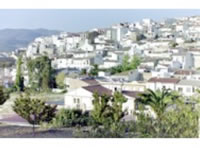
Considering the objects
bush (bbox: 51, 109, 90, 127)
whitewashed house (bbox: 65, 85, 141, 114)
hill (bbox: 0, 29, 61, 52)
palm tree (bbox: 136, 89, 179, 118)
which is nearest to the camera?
bush (bbox: 51, 109, 90, 127)

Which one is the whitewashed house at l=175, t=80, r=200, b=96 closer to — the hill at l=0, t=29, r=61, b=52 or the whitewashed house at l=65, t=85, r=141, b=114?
the whitewashed house at l=65, t=85, r=141, b=114

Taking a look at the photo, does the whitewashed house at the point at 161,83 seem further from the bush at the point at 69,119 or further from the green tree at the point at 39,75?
the bush at the point at 69,119

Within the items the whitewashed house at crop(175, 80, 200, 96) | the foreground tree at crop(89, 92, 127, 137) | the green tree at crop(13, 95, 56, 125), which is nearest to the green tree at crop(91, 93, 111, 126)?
the foreground tree at crop(89, 92, 127, 137)

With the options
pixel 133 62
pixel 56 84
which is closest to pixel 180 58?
pixel 133 62

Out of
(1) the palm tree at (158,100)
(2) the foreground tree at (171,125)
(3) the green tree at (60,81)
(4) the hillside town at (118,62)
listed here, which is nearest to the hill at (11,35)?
(4) the hillside town at (118,62)

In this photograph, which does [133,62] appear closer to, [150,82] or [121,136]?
[150,82]
